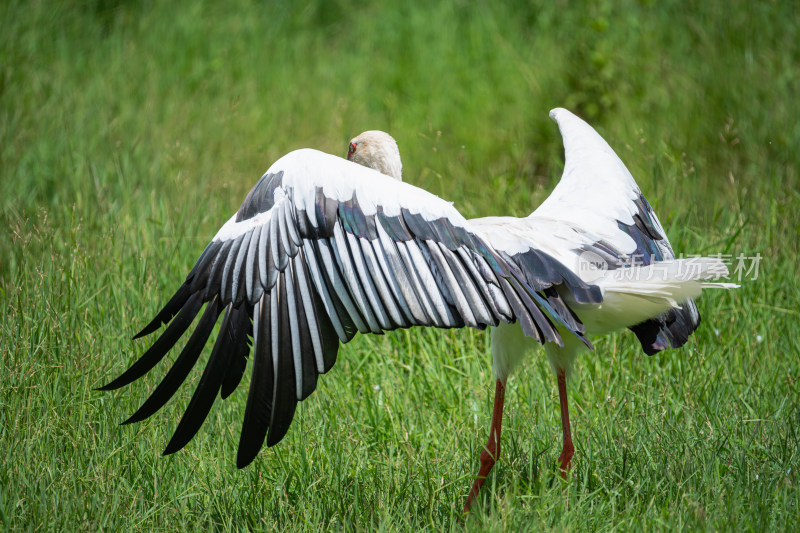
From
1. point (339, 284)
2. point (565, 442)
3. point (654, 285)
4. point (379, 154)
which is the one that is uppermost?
point (379, 154)

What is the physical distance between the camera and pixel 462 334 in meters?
4.25

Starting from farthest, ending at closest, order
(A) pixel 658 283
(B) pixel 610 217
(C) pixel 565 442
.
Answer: (B) pixel 610 217 → (C) pixel 565 442 → (A) pixel 658 283

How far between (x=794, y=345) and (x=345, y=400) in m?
1.97

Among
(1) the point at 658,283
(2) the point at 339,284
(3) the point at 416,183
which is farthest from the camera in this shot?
(3) the point at 416,183

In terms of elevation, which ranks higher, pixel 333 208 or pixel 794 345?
pixel 333 208

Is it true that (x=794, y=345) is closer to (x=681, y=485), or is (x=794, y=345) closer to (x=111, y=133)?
(x=681, y=485)

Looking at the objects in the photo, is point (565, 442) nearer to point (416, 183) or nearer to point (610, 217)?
point (610, 217)

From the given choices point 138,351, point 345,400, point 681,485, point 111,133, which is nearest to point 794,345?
point 681,485

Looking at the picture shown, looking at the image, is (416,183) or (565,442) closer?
(565,442)

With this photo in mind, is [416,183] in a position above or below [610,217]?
above

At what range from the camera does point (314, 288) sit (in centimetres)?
265

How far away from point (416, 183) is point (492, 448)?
2.71m
